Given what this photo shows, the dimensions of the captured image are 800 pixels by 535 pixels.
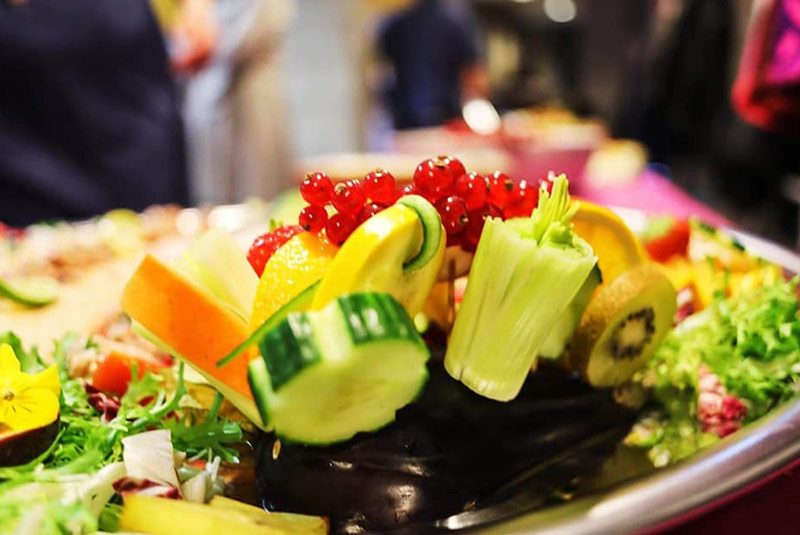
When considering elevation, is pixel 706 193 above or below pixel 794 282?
below

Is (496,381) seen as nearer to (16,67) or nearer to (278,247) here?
(278,247)

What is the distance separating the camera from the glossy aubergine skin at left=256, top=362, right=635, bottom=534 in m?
0.71

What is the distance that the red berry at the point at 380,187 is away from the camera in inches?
28.5

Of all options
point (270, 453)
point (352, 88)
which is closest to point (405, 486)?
point (270, 453)

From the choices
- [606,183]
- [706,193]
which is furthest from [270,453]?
[706,193]

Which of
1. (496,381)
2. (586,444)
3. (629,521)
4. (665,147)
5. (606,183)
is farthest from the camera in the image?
(665,147)

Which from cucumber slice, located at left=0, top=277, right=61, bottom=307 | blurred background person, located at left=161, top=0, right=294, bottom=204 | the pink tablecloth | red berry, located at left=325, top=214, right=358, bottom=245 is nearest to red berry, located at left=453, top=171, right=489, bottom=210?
red berry, located at left=325, top=214, right=358, bottom=245

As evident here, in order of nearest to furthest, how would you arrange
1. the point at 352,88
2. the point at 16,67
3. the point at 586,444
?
the point at 586,444
the point at 16,67
the point at 352,88

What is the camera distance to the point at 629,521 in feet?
1.77

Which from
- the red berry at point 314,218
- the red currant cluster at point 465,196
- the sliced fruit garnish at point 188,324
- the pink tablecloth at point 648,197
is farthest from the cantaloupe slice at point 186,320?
the pink tablecloth at point 648,197

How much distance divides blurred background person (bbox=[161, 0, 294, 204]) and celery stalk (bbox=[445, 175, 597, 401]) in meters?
3.15

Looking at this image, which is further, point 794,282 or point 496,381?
point 794,282

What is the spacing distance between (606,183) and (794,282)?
1708mm

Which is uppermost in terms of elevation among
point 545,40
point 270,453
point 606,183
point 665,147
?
point 270,453
